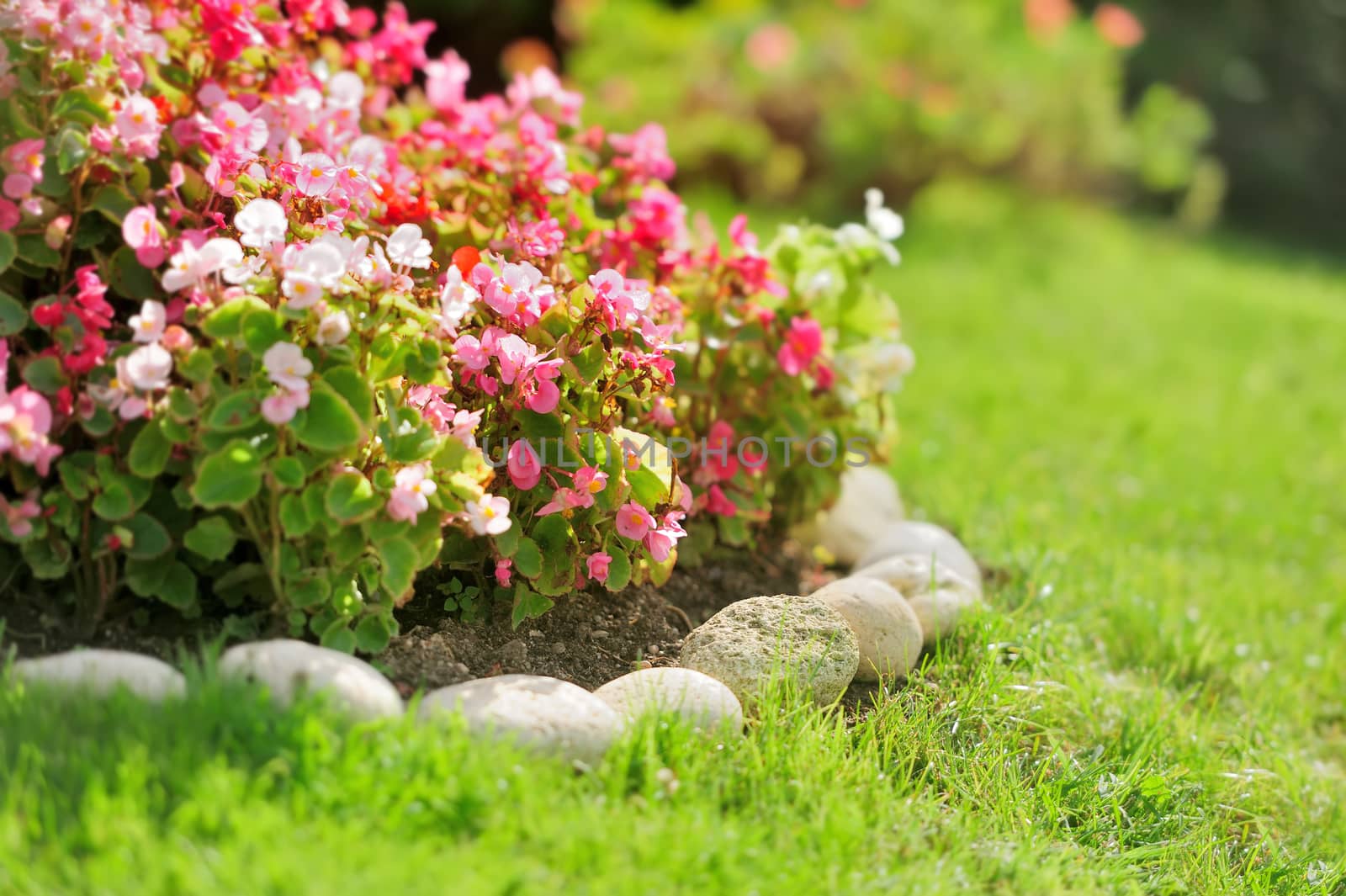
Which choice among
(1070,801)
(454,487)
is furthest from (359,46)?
(1070,801)

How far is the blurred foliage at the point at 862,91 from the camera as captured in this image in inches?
244

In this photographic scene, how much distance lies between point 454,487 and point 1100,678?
1.39 meters

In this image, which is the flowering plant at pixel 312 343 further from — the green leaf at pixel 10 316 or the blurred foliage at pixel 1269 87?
the blurred foliage at pixel 1269 87

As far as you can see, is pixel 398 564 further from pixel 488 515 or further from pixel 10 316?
pixel 10 316

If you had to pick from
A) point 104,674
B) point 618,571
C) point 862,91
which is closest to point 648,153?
point 618,571

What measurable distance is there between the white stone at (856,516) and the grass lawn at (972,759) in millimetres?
150

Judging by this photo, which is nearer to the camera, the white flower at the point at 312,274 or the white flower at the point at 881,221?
the white flower at the point at 312,274

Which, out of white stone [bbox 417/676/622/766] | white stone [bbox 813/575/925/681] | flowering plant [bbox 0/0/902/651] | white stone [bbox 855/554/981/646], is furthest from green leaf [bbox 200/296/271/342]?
white stone [bbox 855/554/981/646]

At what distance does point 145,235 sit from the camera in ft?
6.28

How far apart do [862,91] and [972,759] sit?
4730 millimetres

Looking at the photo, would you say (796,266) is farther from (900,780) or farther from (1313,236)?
(1313,236)

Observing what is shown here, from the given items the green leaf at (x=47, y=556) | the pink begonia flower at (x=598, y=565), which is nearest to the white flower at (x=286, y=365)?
the green leaf at (x=47, y=556)

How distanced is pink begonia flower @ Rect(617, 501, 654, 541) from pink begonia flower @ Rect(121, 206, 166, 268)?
81cm

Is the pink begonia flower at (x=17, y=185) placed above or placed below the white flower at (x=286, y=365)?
above
